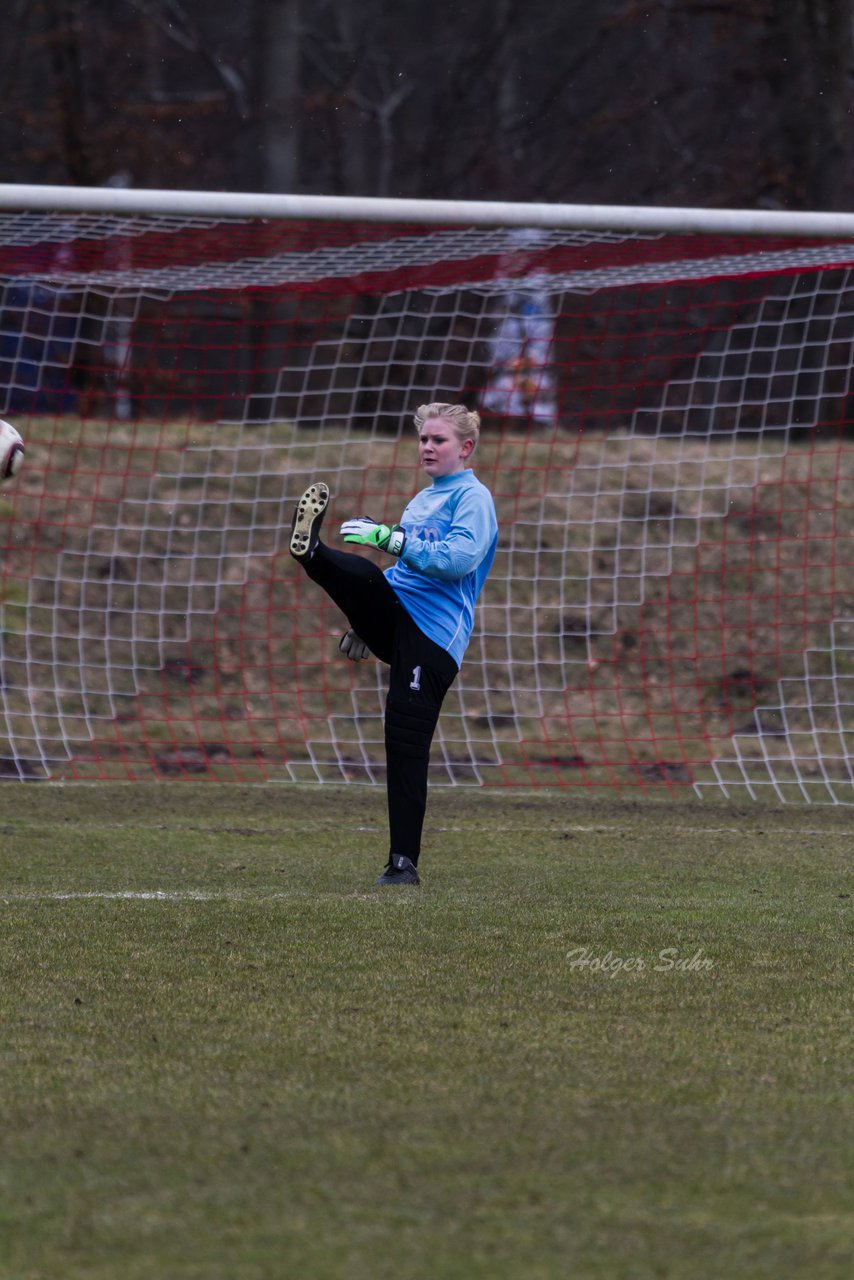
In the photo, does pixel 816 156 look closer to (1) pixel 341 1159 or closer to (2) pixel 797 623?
(2) pixel 797 623

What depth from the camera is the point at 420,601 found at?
5.80 meters

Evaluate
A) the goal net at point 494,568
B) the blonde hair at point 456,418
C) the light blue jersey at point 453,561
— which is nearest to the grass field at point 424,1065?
the light blue jersey at point 453,561

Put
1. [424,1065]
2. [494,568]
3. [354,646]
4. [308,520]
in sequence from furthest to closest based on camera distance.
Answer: [494,568] → [354,646] → [308,520] → [424,1065]

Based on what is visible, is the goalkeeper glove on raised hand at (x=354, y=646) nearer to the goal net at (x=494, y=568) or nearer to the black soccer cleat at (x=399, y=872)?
the black soccer cleat at (x=399, y=872)

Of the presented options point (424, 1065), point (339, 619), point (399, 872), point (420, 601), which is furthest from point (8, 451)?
point (339, 619)

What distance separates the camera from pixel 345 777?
9703mm

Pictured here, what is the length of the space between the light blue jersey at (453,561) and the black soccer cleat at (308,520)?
320 millimetres

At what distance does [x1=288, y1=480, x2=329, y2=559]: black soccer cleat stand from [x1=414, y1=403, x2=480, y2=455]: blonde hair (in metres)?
0.48

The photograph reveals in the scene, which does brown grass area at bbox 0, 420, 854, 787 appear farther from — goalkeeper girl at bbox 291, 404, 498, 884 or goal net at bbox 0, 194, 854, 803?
goalkeeper girl at bbox 291, 404, 498, 884

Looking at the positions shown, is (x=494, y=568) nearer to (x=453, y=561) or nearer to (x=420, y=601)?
(x=420, y=601)

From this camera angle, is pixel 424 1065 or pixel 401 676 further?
pixel 401 676

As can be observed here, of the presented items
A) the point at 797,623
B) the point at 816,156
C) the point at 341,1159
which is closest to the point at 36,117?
the point at 816,156

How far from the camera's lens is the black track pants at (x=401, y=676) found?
5.72 m

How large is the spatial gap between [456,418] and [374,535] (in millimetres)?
555
